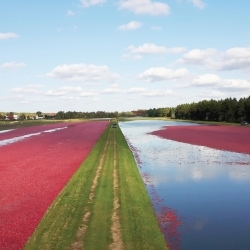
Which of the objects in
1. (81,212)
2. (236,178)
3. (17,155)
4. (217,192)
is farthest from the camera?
(17,155)

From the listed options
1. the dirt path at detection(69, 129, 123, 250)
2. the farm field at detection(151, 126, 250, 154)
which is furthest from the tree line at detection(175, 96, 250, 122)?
the dirt path at detection(69, 129, 123, 250)

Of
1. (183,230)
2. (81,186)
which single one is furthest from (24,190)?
(183,230)

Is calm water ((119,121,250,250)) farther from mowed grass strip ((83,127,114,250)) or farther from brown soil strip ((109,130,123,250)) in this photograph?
mowed grass strip ((83,127,114,250))

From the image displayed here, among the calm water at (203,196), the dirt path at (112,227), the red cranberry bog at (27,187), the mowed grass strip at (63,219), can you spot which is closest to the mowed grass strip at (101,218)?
the dirt path at (112,227)

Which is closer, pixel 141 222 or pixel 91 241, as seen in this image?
pixel 91 241

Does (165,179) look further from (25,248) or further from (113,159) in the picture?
(25,248)

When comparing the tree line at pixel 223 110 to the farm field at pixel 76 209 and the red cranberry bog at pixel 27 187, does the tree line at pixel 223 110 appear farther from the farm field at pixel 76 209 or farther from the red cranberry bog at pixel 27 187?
the farm field at pixel 76 209

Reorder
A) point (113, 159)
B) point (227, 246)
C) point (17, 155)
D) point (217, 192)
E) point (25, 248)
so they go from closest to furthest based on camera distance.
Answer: point (25, 248) < point (227, 246) < point (217, 192) < point (113, 159) < point (17, 155)
